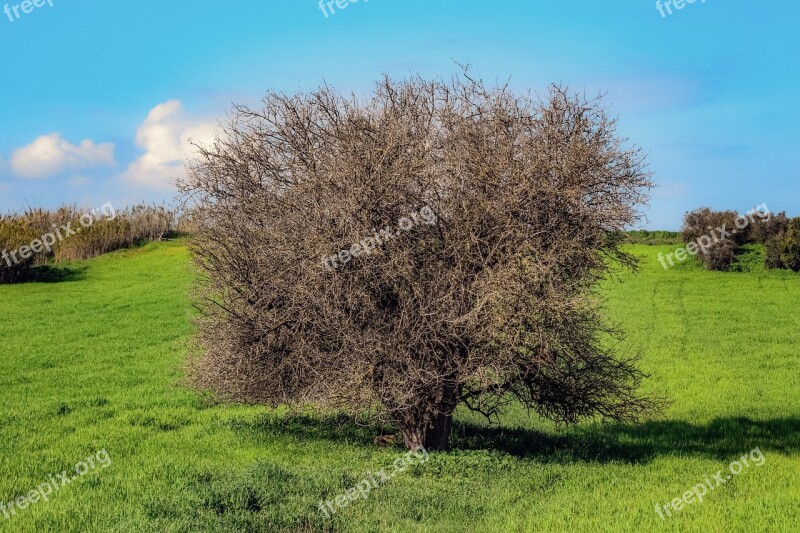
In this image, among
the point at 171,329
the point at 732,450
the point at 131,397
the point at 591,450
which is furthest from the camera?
the point at 171,329

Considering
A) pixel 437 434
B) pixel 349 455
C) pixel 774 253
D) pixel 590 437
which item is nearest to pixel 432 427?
pixel 437 434

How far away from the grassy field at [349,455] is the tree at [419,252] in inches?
53.8

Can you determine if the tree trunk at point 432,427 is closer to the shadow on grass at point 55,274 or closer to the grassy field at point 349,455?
the grassy field at point 349,455

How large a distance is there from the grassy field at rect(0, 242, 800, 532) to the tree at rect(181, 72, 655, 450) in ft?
4.49

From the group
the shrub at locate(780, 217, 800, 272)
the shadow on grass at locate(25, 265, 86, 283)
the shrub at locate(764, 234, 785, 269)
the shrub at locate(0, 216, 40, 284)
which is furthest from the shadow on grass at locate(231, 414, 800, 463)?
the shrub at locate(0, 216, 40, 284)

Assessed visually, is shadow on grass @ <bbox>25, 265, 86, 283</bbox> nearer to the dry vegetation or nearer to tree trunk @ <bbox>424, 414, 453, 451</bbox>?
the dry vegetation


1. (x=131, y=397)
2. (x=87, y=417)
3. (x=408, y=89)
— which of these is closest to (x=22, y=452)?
(x=87, y=417)

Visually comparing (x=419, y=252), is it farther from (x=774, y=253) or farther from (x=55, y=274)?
(x=774, y=253)

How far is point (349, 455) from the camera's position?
14.3 meters

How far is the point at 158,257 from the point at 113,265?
11.0 feet

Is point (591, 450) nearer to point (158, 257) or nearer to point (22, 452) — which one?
point (22, 452)

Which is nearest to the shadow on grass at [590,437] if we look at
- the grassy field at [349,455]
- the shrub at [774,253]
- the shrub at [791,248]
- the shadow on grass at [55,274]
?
the grassy field at [349,455]

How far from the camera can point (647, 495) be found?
40.5 feet

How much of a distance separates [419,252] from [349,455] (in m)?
4.08
